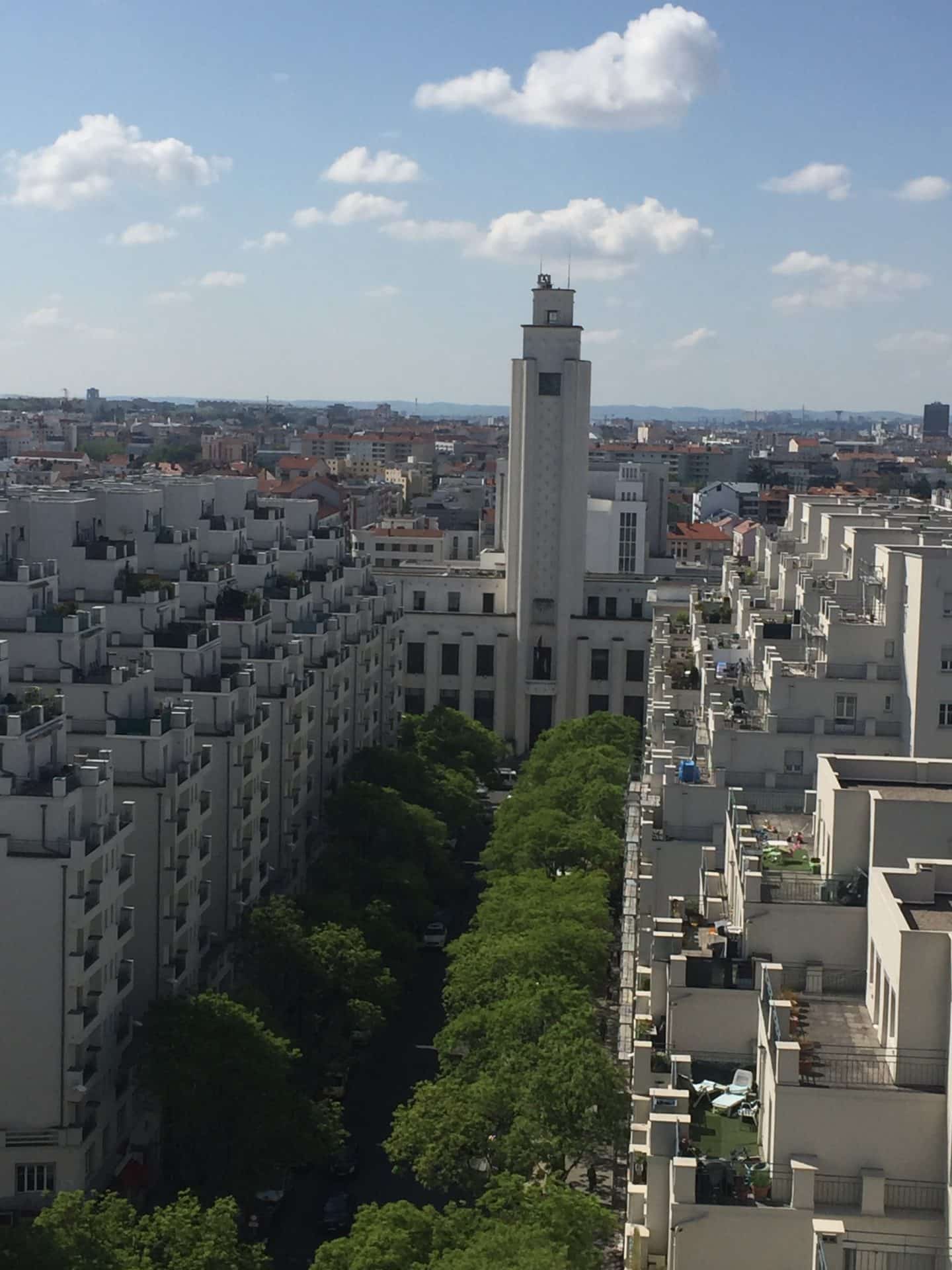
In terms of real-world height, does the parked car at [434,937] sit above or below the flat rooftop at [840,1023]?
below

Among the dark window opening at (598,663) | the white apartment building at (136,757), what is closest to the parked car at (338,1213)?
the white apartment building at (136,757)

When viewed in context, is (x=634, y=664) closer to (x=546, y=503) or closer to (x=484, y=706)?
(x=484, y=706)

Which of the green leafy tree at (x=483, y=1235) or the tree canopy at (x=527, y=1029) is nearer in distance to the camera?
the green leafy tree at (x=483, y=1235)

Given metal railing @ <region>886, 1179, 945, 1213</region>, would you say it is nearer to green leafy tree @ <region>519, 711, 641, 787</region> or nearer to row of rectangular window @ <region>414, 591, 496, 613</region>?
green leafy tree @ <region>519, 711, 641, 787</region>

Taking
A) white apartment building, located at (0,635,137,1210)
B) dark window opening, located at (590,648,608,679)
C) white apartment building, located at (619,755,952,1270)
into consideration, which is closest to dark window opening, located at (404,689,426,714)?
dark window opening, located at (590,648,608,679)

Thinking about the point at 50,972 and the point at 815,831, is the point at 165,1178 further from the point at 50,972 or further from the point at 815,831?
the point at 815,831

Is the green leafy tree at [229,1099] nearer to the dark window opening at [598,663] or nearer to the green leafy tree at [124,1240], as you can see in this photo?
the green leafy tree at [124,1240]
